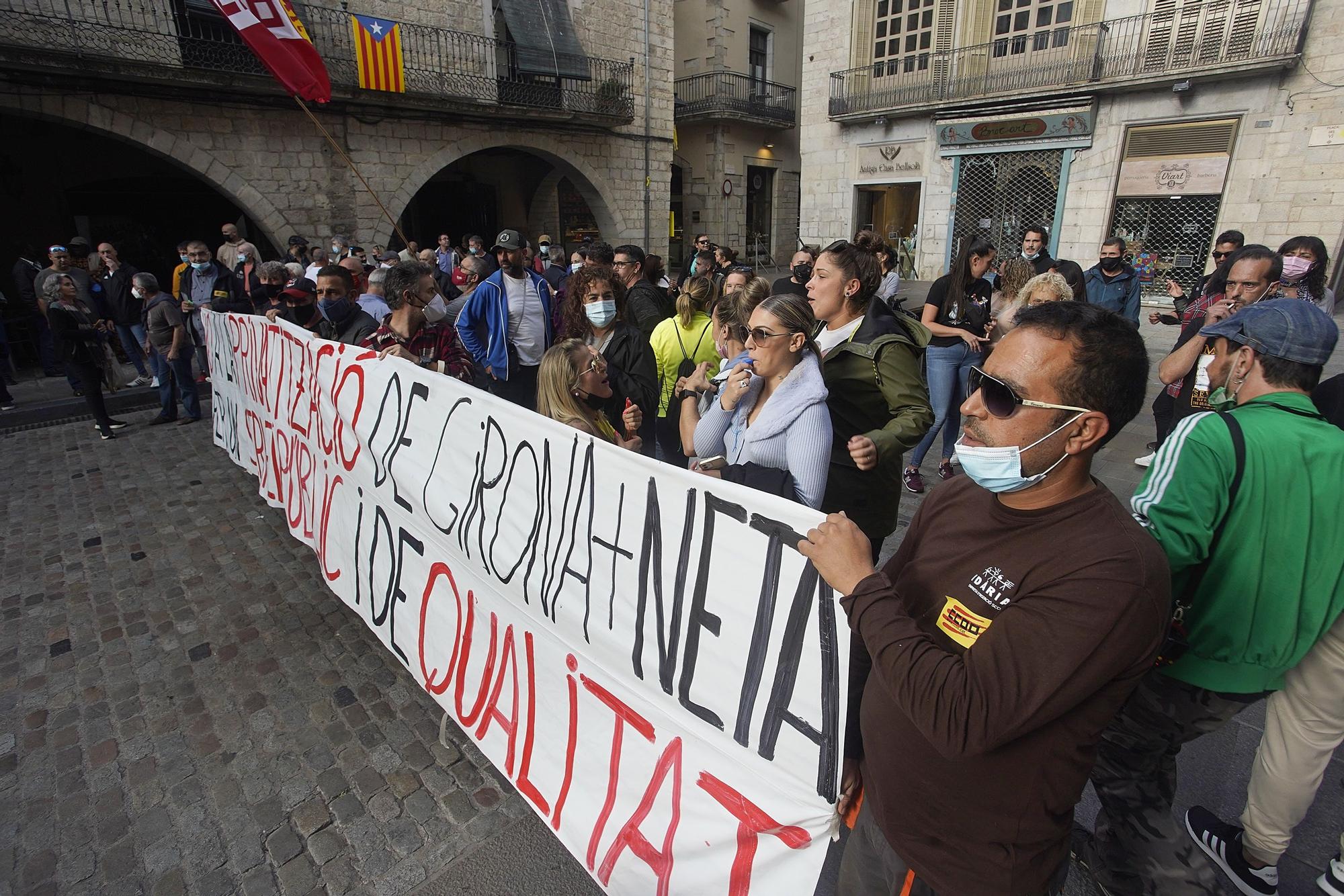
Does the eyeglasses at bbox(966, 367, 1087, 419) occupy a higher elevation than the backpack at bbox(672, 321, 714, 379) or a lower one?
higher

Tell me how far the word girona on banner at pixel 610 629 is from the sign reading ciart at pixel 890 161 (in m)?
17.9

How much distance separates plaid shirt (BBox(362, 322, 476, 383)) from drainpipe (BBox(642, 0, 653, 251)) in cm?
1461

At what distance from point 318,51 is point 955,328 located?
13.1 metres

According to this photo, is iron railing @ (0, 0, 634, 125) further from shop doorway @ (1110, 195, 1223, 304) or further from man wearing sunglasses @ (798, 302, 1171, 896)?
man wearing sunglasses @ (798, 302, 1171, 896)

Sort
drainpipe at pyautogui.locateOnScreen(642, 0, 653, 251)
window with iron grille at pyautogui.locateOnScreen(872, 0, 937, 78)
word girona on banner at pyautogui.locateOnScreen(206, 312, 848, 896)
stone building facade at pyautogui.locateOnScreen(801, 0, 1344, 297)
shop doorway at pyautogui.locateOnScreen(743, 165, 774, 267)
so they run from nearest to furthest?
word girona on banner at pyautogui.locateOnScreen(206, 312, 848, 896) < stone building facade at pyautogui.locateOnScreen(801, 0, 1344, 297) < drainpipe at pyautogui.locateOnScreen(642, 0, 653, 251) < window with iron grille at pyautogui.locateOnScreen(872, 0, 937, 78) < shop doorway at pyautogui.locateOnScreen(743, 165, 774, 267)

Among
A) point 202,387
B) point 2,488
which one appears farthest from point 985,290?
point 202,387

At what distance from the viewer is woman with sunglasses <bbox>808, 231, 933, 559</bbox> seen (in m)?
2.52

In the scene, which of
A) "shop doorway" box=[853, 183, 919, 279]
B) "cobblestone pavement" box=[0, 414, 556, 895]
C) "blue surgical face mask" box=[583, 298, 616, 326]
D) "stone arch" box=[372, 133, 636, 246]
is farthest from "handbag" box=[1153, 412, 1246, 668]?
"shop doorway" box=[853, 183, 919, 279]

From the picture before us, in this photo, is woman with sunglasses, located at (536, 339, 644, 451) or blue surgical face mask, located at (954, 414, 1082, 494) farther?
woman with sunglasses, located at (536, 339, 644, 451)

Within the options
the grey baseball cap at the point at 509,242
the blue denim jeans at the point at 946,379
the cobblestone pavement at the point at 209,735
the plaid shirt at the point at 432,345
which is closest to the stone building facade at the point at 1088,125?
the blue denim jeans at the point at 946,379

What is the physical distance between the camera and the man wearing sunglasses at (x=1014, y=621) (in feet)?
3.46

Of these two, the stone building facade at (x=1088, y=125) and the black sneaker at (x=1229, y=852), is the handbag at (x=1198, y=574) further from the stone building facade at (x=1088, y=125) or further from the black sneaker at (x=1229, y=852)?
the stone building facade at (x=1088, y=125)

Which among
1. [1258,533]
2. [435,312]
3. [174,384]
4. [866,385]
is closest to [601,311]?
[435,312]

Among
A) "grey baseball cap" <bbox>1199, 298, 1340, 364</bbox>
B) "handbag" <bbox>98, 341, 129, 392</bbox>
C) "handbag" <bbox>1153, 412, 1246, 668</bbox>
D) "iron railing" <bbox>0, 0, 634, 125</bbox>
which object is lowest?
"handbag" <bbox>98, 341, 129, 392</bbox>
